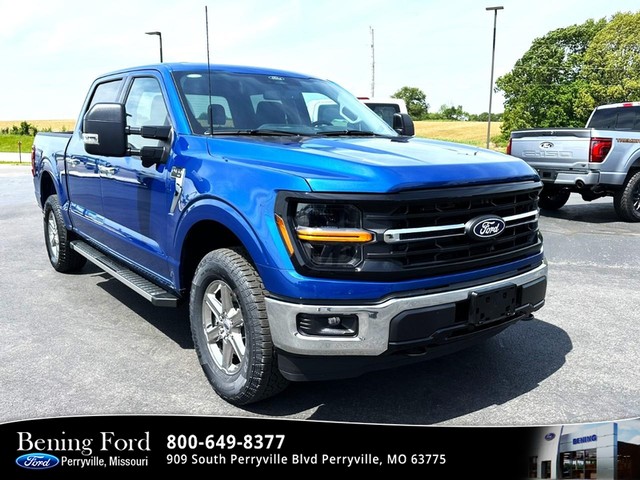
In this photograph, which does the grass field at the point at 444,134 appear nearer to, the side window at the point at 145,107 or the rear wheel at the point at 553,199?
the rear wheel at the point at 553,199

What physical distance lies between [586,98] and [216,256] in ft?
164

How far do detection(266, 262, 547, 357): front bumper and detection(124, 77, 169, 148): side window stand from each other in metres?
1.65

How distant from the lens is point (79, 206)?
17.2 ft

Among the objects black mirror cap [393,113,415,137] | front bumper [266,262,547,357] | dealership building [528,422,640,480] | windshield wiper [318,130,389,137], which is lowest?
dealership building [528,422,640,480]

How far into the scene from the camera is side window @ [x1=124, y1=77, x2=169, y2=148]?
3.85 meters

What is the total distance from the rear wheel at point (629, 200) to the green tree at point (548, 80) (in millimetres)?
43941

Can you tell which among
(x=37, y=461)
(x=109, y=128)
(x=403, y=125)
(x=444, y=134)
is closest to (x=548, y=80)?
(x=444, y=134)

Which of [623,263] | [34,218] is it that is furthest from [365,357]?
[34,218]

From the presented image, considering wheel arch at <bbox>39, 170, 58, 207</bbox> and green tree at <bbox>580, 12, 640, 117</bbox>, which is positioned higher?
green tree at <bbox>580, 12, 640, 117</bbox>

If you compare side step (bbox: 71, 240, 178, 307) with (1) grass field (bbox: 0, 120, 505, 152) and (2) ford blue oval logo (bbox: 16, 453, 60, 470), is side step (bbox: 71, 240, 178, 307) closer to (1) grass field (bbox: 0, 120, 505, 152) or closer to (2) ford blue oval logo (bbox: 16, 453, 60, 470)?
(2) ford blue oval logo (bbox: 16, 453, 60, 470)

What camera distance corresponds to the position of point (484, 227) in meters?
2.90

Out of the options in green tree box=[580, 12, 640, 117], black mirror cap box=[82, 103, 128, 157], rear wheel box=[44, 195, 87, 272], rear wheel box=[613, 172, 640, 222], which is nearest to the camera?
black mirror cap box=[82, 103, 128, 157]

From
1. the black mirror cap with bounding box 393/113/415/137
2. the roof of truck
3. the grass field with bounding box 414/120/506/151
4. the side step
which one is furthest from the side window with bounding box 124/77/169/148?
the grass field with bounding box 414/120/506/151

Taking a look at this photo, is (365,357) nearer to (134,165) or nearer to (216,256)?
(216,256)
